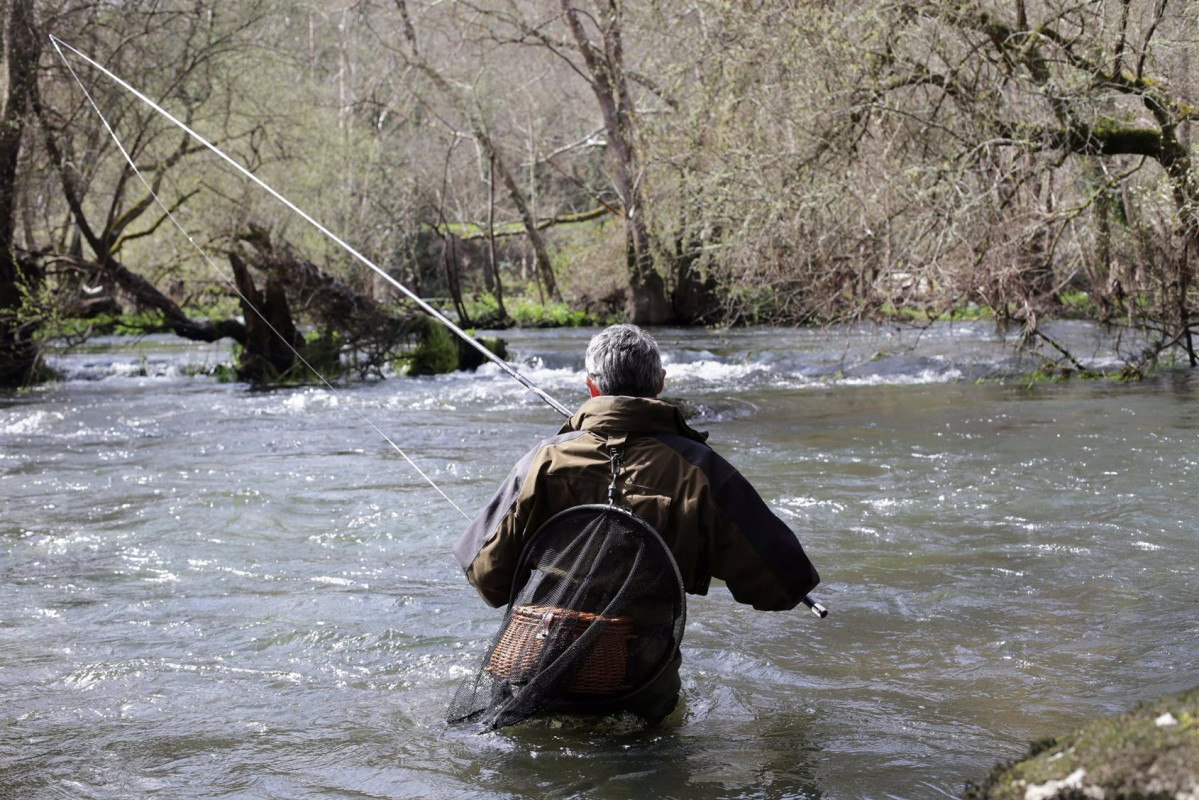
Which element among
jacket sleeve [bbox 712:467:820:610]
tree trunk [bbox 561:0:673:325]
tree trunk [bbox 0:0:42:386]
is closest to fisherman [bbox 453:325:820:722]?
jacket sleeve [bbox 712:467:820:610]

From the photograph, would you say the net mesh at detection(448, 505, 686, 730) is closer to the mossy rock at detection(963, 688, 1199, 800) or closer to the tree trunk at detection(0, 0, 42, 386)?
the mossy rock at detection(963, 688, 1199, 800)

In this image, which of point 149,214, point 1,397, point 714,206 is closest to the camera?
point 714,206

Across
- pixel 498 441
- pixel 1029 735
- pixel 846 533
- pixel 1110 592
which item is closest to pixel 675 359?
pixel 498 441

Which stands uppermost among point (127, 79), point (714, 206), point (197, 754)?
point (127, 79)

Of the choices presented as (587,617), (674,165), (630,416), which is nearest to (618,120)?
(674,165)

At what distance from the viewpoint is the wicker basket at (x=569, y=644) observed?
12.1ft

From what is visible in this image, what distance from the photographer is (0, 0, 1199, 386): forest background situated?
10.9 m

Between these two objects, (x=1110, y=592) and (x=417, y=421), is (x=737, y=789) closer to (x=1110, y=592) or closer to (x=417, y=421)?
(x=1110, y=592)

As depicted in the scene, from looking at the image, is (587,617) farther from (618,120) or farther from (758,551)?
(618,120)

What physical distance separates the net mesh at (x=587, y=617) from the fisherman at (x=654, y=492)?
70mm

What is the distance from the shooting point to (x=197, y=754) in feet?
13.3

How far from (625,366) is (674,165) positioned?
12198mm

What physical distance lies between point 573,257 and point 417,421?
17494 mm

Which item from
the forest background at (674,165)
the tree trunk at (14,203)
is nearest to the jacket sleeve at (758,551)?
the forest background at (674,165)
